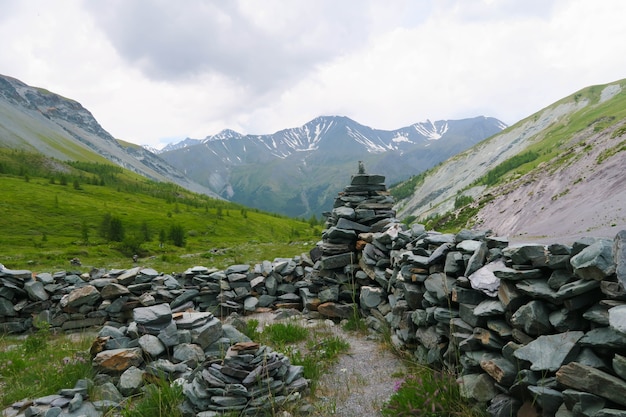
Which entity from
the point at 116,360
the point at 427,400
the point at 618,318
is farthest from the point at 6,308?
the point at 618,318

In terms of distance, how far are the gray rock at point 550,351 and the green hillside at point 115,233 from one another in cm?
1921

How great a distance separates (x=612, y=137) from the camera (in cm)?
7469

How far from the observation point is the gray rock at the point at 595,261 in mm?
3975

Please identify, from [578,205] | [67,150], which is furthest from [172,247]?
[67,150]

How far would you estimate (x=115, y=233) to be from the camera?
37.3 m

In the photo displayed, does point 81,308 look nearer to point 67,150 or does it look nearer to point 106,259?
point 106,259

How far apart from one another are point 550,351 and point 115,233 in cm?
4060

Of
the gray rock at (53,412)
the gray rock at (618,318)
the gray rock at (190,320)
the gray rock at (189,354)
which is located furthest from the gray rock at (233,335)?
the gray rock at (618,318)

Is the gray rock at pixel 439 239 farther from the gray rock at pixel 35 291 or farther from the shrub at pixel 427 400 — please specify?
the gray rock at pixel 35 291

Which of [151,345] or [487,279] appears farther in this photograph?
[151,345]

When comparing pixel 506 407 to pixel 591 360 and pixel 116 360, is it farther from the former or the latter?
pixel 116 360

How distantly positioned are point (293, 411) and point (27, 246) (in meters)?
37.0

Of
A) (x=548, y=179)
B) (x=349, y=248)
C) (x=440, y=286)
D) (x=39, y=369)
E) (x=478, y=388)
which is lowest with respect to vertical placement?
(x=39, y=369)

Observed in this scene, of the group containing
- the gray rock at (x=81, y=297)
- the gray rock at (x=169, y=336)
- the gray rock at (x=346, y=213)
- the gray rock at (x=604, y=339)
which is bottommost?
the gray rock at (x=81, y=297)
